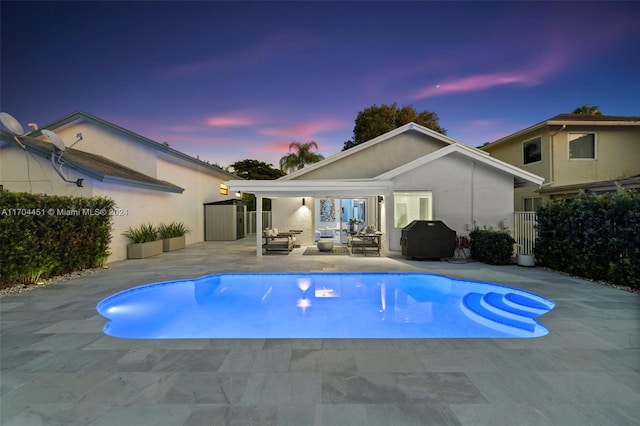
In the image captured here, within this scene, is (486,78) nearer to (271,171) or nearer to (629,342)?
(629,342)

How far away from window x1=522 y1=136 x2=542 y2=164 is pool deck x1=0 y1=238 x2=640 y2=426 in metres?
14.2

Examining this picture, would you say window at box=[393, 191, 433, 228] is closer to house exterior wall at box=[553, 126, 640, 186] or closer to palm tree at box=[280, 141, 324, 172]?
house exterior wall at box=[553, 126, 640, 186]

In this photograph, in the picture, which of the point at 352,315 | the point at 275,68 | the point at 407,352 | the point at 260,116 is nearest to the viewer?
the point at 407,352

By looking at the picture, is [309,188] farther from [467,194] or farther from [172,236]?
[172,236]

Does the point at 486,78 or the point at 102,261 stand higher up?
the point at 486,78

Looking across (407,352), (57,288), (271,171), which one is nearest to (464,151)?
(407,352)

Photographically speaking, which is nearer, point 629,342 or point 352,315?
point 629,342

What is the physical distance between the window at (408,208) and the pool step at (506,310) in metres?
5.42

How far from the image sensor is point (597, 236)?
7.83 m

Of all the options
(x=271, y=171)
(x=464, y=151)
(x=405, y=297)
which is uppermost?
(x=271, y=171)

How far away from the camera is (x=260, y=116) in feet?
71.8

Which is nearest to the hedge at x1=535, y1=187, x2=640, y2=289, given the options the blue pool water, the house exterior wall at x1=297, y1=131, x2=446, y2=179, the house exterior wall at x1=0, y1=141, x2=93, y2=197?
the blue pool water

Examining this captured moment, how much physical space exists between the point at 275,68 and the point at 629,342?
17.5m

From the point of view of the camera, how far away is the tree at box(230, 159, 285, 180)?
131 ft
